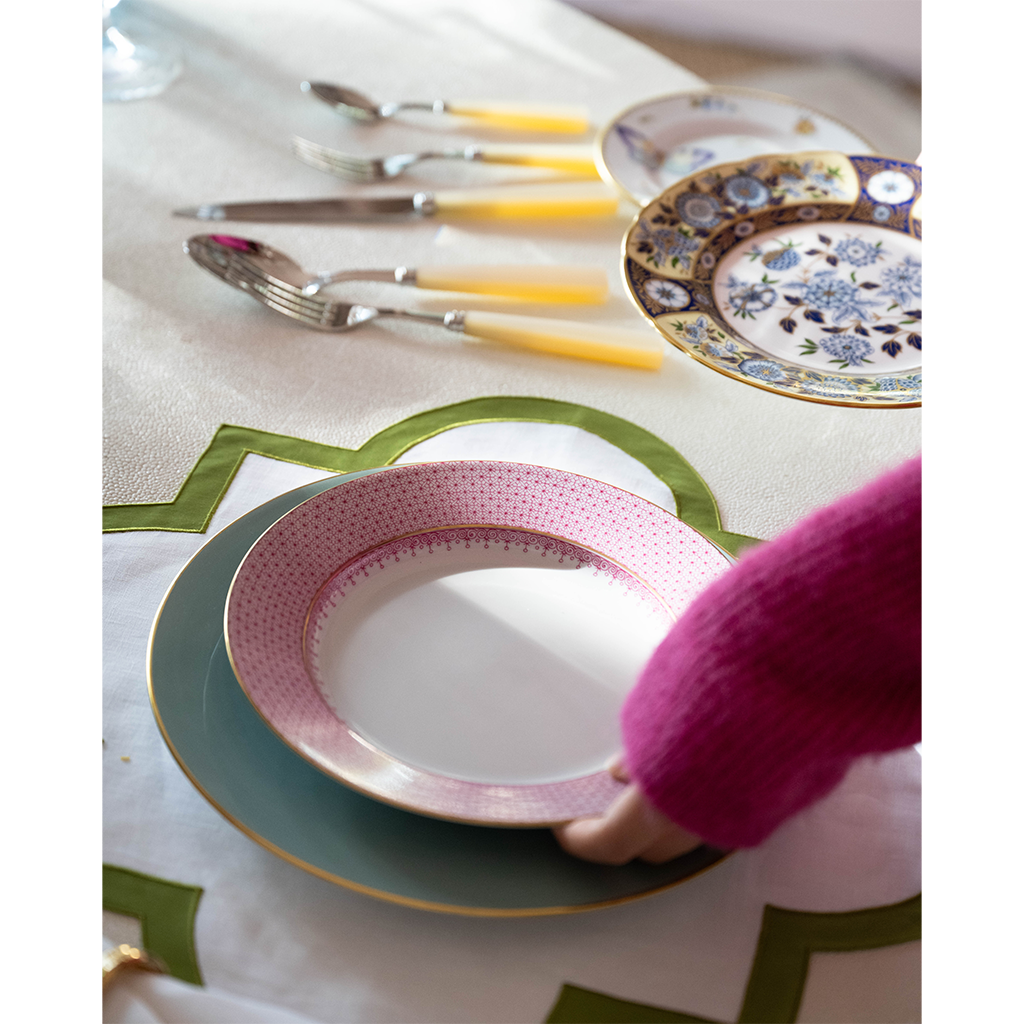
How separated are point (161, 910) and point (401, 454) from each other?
337 mm

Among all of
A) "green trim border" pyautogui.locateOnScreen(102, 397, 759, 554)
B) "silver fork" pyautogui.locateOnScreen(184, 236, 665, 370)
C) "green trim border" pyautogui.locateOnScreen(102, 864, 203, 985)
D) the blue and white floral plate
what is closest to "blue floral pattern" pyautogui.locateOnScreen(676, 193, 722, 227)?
the blue and white floral plate

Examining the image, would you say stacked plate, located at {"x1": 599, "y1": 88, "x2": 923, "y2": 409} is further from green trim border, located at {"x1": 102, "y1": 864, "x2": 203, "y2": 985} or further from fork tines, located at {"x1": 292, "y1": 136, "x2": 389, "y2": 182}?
green trim border, located at {"x1": 102, "y1": 864, "x2": 203, "y2": 985}

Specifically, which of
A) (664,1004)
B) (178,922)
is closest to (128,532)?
(178,922)

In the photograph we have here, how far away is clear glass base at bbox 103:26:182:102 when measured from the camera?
108cm

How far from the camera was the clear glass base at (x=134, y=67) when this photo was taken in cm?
108

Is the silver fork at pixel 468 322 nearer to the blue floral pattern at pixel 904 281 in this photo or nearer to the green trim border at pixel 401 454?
the green trim border at pixel 401 454

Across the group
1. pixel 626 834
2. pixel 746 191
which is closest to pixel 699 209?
pixel 746 191

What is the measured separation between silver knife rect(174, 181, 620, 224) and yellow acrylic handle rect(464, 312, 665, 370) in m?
0.19

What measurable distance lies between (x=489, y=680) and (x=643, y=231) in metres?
0.45

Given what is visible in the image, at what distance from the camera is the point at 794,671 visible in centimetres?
34

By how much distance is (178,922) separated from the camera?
0.39 metres

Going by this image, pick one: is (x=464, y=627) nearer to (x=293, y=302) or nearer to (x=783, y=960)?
(x=783, y=960)

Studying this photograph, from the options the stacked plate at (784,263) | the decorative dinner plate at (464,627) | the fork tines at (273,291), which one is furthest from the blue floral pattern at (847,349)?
the fork tines at (273,291)
